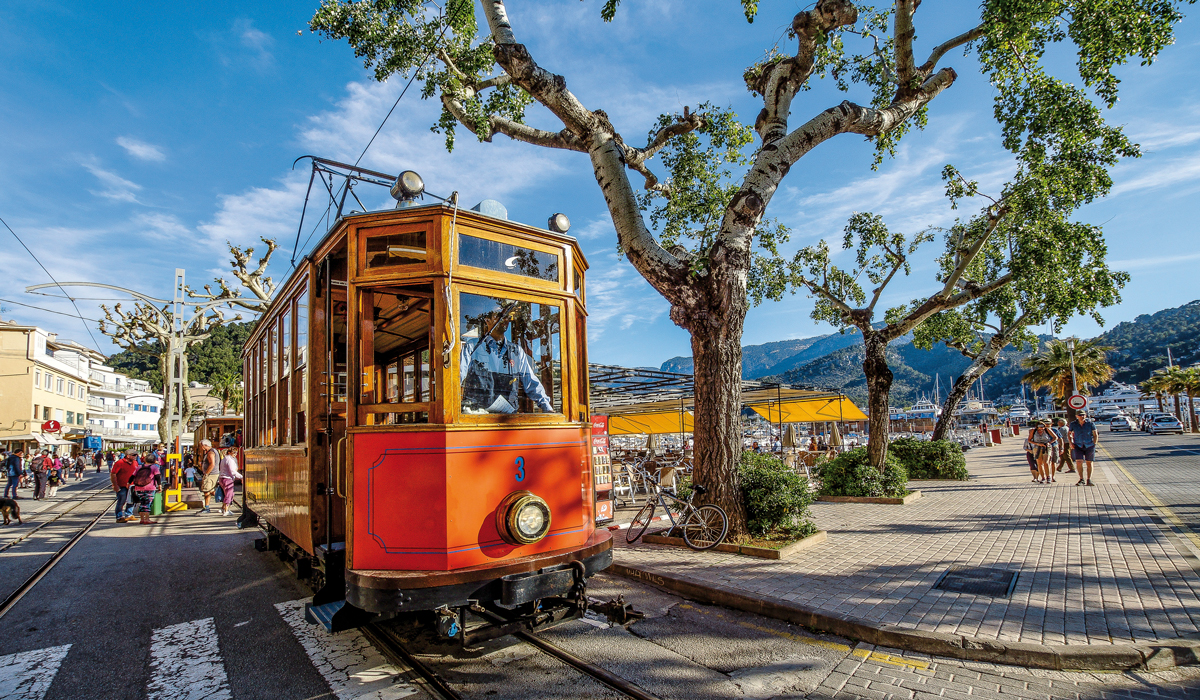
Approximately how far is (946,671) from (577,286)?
395cm

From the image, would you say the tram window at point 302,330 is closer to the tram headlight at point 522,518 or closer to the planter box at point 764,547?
the tram headlight at point 522,518

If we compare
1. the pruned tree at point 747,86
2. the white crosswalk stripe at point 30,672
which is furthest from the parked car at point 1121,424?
the white crosswalk stripe at point 30,672

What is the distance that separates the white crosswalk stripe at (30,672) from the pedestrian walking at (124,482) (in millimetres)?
10126

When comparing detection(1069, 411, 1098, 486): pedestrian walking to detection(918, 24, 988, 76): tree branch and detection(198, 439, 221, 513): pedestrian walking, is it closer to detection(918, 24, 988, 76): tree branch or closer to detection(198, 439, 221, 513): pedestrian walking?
detection(918, 24, 988, 76): tree branch

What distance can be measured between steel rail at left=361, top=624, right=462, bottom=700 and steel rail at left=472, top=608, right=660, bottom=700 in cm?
49

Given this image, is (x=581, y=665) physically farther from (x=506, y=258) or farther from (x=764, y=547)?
(x=764, y=547)

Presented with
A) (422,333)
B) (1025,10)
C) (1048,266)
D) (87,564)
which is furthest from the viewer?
(1048,266)

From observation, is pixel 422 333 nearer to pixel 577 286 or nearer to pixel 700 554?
pixel 577 286

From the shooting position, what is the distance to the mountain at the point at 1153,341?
10620 cm

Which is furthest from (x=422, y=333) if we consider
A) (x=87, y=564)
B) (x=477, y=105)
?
(x=87, y=564)

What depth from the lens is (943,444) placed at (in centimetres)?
1675

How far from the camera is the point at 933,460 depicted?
54.7 ft

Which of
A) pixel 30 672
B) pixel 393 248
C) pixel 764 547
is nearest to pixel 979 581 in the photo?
pixel 764 547

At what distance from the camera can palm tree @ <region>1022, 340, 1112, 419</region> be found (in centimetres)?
4503
